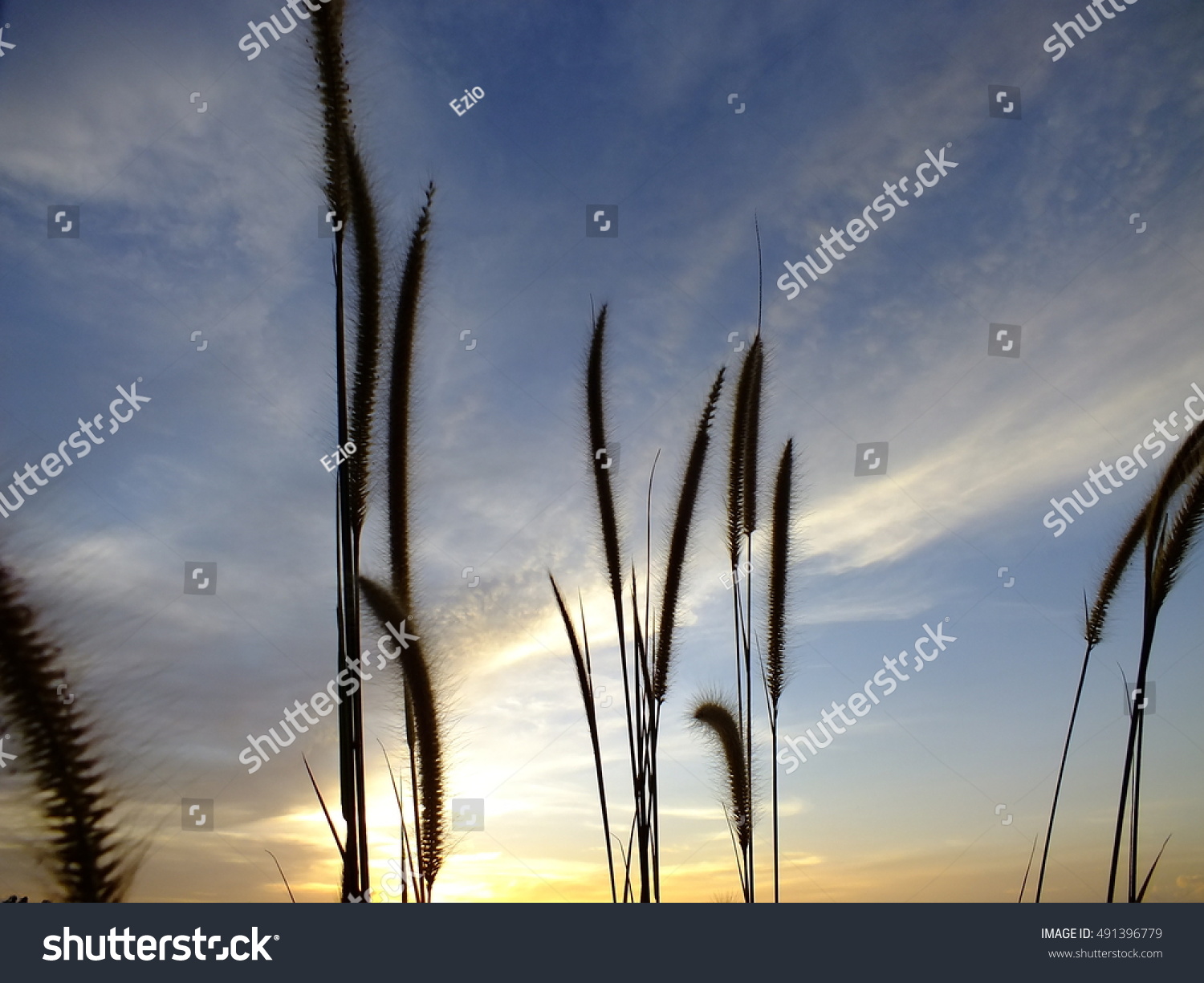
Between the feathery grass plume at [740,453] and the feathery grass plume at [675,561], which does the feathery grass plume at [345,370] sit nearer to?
the feathery grass plume at [675,561]

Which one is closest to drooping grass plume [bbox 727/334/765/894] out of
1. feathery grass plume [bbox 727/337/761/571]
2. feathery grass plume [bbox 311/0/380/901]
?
feathery grass plume [bbox 727/337/761/571]

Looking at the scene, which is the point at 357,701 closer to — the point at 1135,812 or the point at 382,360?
the point at 382,360

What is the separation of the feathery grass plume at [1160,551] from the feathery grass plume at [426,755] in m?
2.22

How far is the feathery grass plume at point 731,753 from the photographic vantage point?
2445 mm

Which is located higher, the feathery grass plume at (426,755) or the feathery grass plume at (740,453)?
the feathery grass plume at (740,453)

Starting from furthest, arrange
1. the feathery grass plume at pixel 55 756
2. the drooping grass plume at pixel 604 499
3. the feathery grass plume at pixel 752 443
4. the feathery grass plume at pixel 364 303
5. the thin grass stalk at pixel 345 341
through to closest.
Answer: the feathery grass plume at pixel 752 443
the drooping grass plume at pixel 604 499
the feathery grass plume at pixel 364 303
the thin grass stalk at pixel 345 341
the feathery grass plume at pixel 55 756

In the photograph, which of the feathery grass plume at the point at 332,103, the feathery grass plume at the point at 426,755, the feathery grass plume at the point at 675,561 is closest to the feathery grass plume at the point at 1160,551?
the feathery grass plume at the point at 675,561

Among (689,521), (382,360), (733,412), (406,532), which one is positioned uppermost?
(733,412)

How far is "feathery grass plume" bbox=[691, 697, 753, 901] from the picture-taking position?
2445mm
